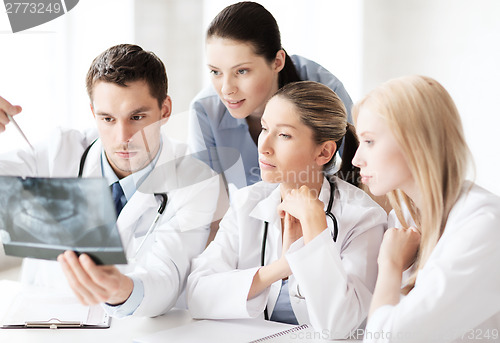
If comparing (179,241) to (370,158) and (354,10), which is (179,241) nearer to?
(370,158)

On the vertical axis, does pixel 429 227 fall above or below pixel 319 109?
below

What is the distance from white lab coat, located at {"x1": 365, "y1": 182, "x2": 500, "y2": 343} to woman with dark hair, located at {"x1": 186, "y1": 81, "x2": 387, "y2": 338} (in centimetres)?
13

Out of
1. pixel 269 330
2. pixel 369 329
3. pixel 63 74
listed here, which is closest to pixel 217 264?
pixel 269 330

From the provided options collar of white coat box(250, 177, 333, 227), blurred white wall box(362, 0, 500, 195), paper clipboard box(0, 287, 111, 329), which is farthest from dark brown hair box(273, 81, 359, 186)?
blurred white wall box(362, 0, 500, 195)

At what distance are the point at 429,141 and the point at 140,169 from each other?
671mm

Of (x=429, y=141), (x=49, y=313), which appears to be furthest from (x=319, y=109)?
(x=49, y=313)

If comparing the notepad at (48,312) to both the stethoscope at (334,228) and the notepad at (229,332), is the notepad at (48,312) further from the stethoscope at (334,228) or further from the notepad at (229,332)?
the stethoscope at (334,228)

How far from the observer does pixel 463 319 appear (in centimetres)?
100

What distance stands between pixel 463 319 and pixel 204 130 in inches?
40.7

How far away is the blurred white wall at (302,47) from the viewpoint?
7.55 ft

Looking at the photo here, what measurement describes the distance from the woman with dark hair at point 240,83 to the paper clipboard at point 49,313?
585 millimetres

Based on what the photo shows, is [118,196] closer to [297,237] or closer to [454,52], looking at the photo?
[297,237]

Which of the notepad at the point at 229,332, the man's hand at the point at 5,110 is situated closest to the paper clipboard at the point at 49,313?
the notepad at the point at 229,332

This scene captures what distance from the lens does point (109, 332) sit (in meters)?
1.20
